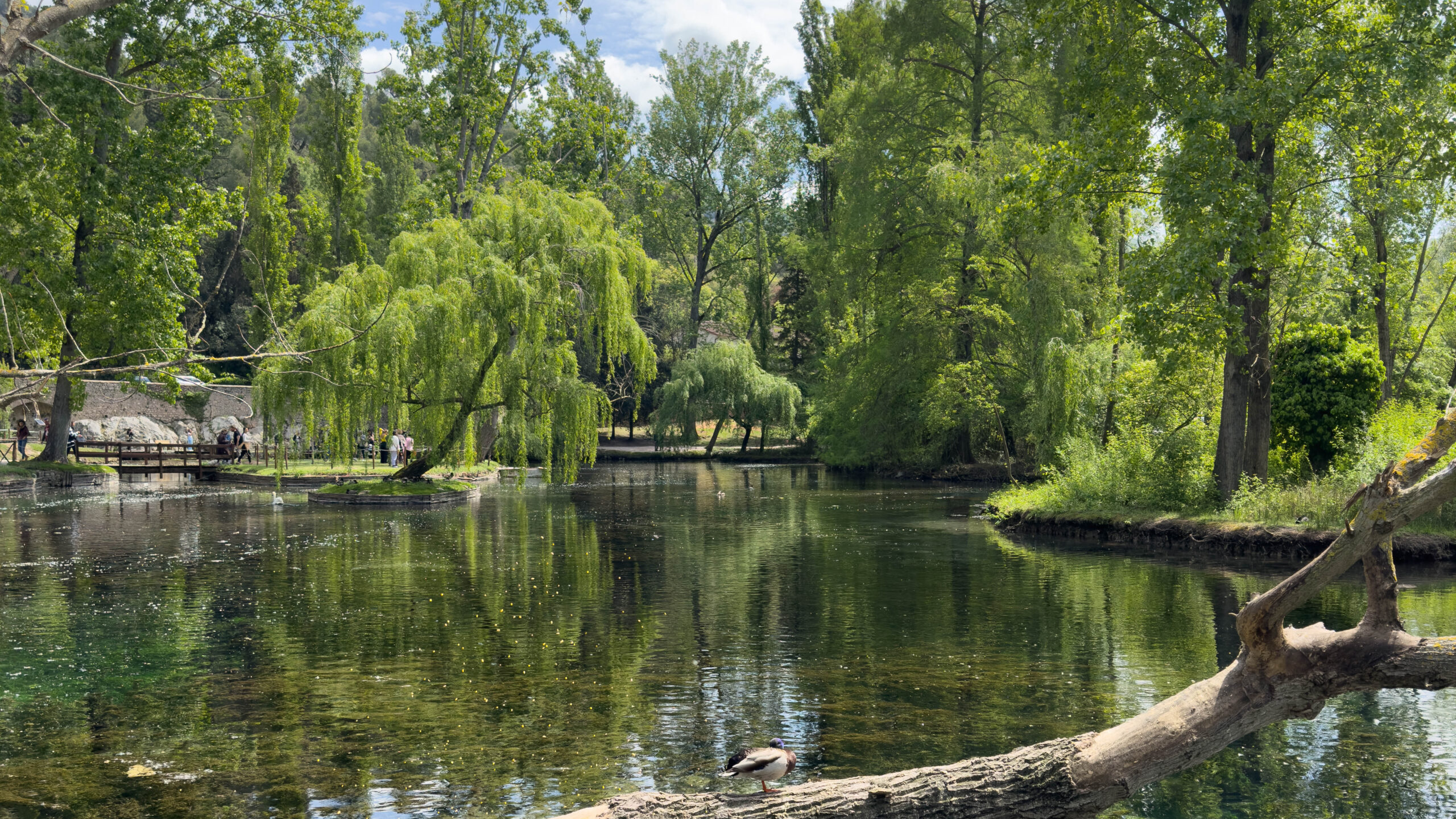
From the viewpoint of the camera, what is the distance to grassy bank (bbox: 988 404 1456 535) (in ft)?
59.4

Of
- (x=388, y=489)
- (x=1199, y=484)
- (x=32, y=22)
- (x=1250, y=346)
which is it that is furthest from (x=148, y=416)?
(x=32, y=22)

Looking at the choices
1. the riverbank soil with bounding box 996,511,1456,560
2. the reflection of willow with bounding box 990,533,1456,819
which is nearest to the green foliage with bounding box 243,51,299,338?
the riverbank soil with bounding box 996,511,1456,560

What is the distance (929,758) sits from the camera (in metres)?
7.92

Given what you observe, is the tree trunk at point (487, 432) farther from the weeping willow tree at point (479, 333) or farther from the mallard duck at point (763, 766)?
the mallard duck at point (763, 766)

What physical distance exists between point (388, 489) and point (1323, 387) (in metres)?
22.3

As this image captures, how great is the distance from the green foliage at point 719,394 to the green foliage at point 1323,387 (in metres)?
32.0

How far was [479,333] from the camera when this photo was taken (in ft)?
91.3

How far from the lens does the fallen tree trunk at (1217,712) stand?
4.53 m

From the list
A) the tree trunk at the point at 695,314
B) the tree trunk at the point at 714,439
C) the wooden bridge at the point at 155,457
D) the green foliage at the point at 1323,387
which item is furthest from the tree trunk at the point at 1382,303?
the wooden bridge at the point at 155,457

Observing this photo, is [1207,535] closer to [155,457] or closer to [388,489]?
[388,489]

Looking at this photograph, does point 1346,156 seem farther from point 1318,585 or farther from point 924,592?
point 1318,585

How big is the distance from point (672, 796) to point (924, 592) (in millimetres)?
11291

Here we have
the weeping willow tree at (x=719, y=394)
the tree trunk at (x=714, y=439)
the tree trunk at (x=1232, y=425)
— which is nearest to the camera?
the tree trunk at (x=1232, y=425)

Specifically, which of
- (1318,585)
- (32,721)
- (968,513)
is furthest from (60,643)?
(968,513)
